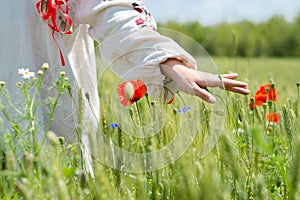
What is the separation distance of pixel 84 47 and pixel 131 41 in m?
0.40

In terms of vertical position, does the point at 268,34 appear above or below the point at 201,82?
below

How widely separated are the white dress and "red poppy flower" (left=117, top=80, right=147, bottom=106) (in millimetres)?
23

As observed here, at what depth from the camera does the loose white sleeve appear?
138 centimetres

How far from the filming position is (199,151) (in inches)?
44.3

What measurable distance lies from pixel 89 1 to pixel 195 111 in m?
0.48

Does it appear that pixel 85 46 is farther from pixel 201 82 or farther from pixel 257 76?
pixel 257 76


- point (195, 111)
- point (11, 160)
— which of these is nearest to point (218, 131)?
point (195, 111)

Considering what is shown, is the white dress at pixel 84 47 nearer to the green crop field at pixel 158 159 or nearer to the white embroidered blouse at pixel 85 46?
the white embroidered blouse at pixel 85 46

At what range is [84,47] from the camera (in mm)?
1816

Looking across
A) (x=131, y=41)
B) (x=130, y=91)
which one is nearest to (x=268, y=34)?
(x=131, y=41)

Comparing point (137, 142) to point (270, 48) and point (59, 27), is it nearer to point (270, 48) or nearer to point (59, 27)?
point (59, 27)

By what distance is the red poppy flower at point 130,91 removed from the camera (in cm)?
131

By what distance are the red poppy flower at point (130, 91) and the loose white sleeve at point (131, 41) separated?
2 centimetres

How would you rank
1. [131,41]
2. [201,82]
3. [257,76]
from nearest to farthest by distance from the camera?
[201,82]
[131,41]
[257,76]
